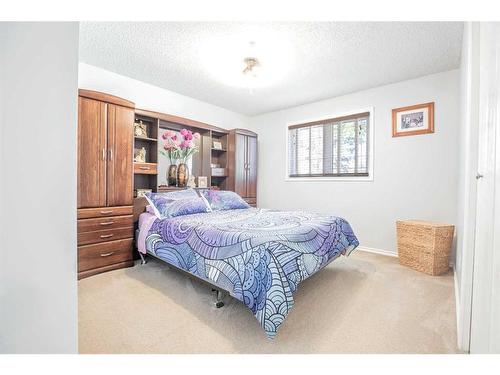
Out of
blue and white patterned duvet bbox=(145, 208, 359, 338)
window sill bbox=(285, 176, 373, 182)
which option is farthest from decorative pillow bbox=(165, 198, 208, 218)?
window sill bbox=(285, 176, 373, 182)

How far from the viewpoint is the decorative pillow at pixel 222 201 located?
10.2ft

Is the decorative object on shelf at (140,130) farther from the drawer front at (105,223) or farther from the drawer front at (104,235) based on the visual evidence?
the drawer front at (104,235)

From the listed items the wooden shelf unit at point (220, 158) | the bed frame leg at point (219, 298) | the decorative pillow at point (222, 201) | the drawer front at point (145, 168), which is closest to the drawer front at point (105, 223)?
the drawer front at point (145, 168)

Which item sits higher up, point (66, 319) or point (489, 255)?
point (489, 255)

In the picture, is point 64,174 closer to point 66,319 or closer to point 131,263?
point 66,319

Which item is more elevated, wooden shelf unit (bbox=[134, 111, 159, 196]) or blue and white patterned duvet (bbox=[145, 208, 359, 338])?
wooden shelf unit (bbox=[134, 111, 159, 196])

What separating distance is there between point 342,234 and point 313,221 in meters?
0.39

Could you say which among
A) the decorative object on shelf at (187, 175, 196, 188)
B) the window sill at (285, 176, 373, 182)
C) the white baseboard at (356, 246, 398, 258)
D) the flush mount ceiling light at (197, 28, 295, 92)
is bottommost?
the white baseboard at (356, 246, 398, 258)

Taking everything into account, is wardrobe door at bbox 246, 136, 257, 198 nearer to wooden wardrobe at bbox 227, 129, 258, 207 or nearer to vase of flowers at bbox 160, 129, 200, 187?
wooden wardrobe at bbox 227, 129, 258, 207

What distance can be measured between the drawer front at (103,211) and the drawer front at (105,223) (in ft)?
0.14

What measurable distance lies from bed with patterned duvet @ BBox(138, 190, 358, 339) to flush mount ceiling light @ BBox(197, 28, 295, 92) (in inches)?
65.2

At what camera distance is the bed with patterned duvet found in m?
1.41
